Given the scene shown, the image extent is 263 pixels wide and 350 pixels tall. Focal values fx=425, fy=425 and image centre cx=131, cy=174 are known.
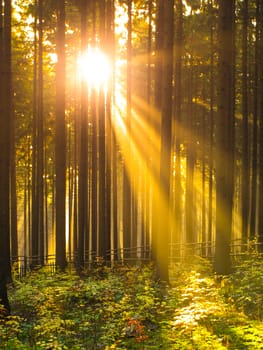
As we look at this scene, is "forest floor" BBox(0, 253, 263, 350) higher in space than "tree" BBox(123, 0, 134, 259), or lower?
lower

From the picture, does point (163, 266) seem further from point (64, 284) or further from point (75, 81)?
point (75, 81)

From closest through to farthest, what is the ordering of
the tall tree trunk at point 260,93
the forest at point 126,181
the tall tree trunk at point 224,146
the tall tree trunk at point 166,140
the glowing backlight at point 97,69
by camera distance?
1. the forest at point 126,181
2. the tall tree trunk at point 166,140
3. the tall tree trunk at point 224,146
4. the glowing backlight at point 97,69
5. the tall tree trunk at point 260,93

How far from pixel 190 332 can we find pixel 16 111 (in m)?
18.3

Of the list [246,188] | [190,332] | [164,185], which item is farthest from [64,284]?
[246,188]

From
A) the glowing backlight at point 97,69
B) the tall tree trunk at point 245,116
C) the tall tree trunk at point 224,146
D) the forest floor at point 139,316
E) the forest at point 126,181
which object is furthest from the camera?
the tall tree trunk at point 245,116

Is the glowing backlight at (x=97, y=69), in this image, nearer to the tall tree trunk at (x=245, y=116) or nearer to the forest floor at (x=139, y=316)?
the tall tree trunk at (x=245, y=116)

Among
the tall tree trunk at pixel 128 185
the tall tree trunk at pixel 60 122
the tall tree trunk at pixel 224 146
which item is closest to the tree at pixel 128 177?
the tall tree trunk at pixel 128 185

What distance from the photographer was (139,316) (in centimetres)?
893

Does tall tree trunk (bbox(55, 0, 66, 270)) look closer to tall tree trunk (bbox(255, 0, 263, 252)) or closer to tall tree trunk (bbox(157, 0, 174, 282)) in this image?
tall tree trunk (bbox(157, 0, 174, 282))

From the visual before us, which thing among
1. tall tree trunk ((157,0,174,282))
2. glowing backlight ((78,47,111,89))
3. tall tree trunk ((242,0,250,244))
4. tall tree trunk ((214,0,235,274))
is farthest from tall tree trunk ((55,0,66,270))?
tall tree trunk ((242,0,250,244))

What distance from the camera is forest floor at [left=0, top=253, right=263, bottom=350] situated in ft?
24.4

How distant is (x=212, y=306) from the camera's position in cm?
780

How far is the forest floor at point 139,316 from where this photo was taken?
24.4 ft

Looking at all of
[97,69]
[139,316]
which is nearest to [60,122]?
[139,316]
